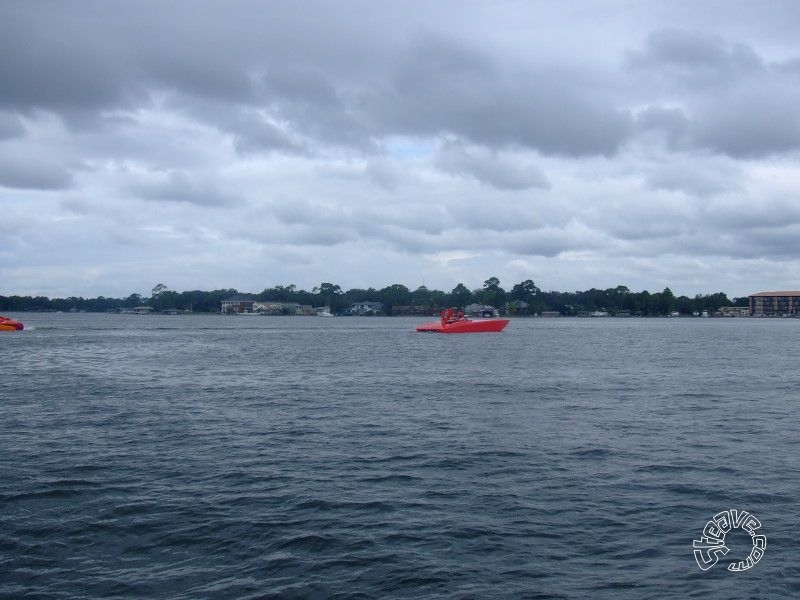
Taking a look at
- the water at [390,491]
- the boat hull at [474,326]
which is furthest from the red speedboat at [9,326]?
the water at [390,491]

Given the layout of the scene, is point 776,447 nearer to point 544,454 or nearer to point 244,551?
point 544,454

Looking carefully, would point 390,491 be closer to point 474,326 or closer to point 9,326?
point 474,326

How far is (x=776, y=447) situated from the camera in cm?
2233

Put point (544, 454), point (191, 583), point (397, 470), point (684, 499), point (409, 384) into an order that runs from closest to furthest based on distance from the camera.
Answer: point (191, 583) < point (684, 499) < point (397, 470) < point (544, 454) < point (409, 384)

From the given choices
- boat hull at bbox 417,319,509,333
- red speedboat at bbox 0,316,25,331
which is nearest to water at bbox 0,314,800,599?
boat hull at bbox 417,319,509,333

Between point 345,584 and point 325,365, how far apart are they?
4110 centimetres

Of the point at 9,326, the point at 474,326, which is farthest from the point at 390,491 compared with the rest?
the point at 9,326

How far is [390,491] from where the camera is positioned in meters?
17.4

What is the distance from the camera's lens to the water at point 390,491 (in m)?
12.5

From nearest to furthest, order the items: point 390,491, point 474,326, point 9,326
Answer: point 390,491
point 9,326
point 474,326

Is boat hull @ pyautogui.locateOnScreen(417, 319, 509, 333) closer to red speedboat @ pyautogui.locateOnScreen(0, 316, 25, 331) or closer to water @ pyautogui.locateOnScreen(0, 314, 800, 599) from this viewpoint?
red speedboat @ pyautogui.locateOnScreen(0, 316, 25, 331)

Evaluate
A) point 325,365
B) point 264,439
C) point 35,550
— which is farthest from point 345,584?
point 325,365

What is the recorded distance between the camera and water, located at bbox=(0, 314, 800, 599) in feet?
40.9

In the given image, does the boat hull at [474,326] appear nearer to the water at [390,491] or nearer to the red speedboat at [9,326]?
the red speedboat at [9,326]
